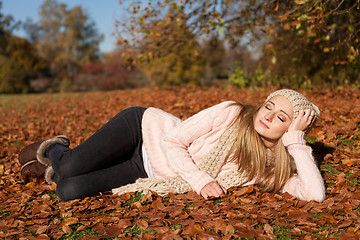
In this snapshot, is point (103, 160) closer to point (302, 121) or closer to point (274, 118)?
point (274, 118)

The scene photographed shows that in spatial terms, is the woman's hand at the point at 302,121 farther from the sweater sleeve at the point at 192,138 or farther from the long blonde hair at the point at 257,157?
the sweater sleeve at the point at 192,138

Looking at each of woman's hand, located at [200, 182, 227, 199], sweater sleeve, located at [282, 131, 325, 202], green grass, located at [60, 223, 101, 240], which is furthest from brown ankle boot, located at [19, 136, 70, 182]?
sweater sleeve, located at [282, 131, 325, 202]

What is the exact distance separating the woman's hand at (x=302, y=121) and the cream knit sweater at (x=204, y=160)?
0.05 m

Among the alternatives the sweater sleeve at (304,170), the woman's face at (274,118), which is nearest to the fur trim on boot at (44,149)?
the woman's face at (274,118)

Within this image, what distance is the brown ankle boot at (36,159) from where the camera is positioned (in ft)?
11.0

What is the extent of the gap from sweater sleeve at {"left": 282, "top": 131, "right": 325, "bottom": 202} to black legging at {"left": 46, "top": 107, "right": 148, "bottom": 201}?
4.90 ft

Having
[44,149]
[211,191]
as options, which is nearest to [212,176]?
[211,191]

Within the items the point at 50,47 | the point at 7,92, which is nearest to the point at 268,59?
the point at 7,92

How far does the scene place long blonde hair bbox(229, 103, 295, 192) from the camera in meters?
2.74

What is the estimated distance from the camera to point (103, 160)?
9.93 ft

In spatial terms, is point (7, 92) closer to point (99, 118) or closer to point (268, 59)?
point (99, 118)

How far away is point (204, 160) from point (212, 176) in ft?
0.60

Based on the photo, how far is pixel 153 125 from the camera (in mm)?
3150

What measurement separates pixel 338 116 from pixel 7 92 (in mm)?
20594
